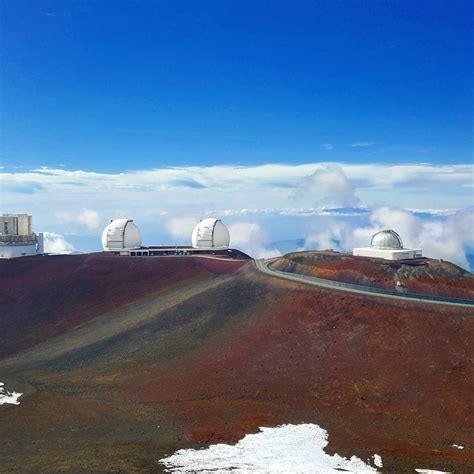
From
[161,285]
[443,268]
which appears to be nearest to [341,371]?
[443,268]

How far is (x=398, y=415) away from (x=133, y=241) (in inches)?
2162

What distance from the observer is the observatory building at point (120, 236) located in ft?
261

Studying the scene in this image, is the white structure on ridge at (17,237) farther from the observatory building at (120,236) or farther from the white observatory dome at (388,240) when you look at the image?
the white observatory dome at (388,240)

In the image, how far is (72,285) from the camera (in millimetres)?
68312

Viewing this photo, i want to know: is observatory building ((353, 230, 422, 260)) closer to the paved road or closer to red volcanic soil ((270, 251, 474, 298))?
red volcanic soil ((270, 251, 474, 298))

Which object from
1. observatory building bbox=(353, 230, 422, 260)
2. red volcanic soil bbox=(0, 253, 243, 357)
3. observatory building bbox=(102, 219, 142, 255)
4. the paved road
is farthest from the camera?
observatory building bbox=(102, 219, 142, 255)

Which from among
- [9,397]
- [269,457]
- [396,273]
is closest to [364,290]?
[396,273]

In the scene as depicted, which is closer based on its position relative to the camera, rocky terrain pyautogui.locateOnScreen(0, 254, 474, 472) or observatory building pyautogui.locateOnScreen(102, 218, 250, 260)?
rocky terrain pyautogui.locateOnScreen(0, 254, 474, 472)

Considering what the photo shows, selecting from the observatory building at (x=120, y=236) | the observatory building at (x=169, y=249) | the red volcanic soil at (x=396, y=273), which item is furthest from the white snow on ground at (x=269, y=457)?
the observatory building at (x=120, y=236)

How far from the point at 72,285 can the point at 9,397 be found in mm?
31211

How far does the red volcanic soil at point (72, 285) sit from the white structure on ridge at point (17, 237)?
451 centimetres

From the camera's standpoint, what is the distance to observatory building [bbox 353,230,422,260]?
5906 centimetres

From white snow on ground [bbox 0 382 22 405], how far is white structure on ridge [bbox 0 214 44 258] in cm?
4425

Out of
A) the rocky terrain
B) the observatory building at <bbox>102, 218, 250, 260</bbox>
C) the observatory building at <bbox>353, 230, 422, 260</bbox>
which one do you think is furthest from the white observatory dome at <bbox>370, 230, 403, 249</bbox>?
the observatory building at <bbox>102, 218, 250, 260</bbox>
